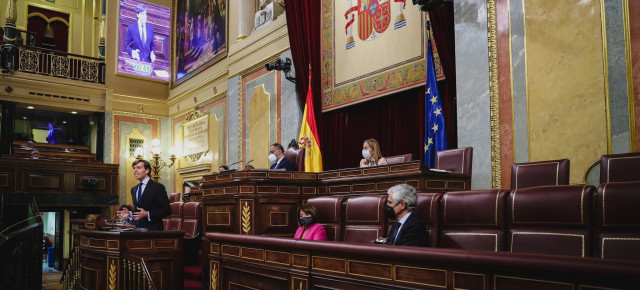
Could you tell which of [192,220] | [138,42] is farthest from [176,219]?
[138,42]

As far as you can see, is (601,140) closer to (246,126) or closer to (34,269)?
(34,269)

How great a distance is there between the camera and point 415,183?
12.9 feet

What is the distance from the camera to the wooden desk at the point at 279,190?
417cm

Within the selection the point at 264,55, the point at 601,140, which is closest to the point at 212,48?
the point at 264,55

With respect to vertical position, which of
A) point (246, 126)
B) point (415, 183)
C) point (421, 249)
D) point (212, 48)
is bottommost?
point (421, 249)

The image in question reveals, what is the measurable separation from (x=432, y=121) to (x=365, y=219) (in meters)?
2.18

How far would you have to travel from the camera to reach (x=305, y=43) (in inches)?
281

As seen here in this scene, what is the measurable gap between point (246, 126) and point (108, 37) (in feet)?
17.0

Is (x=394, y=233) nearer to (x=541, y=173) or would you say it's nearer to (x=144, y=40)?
(x=541, y=173)

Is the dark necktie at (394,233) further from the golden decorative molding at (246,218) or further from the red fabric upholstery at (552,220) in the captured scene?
the golden decorative molding at (246,218)

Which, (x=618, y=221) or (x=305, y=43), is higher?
(x=305, y=43)

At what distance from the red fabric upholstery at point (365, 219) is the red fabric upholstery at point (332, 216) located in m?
0.06

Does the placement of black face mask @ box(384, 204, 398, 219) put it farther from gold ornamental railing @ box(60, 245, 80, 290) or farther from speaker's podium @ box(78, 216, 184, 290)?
gold ornamental railing @ box(60, 245, 80, 290)

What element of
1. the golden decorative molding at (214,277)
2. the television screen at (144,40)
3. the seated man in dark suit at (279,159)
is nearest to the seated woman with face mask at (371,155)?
the seated man in dark suit at (279,159)
